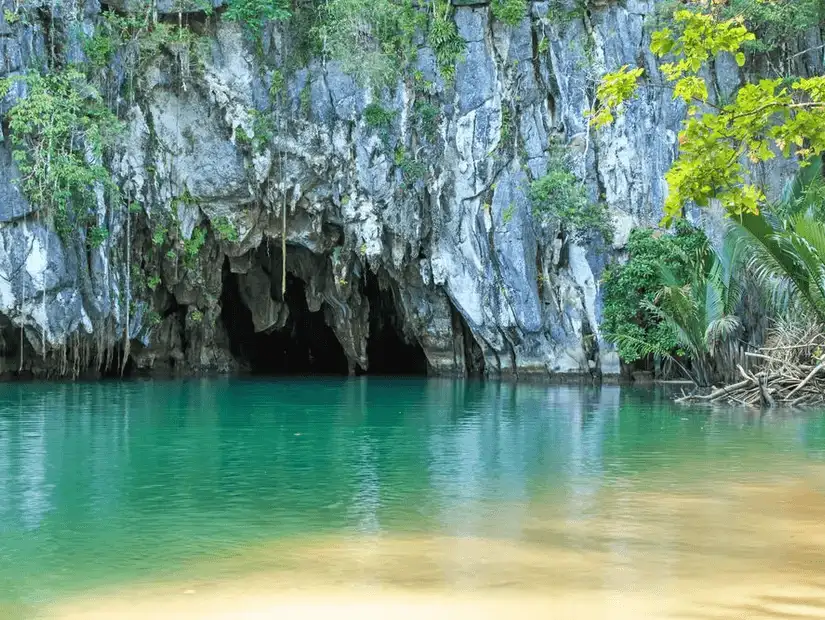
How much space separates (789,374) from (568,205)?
28.7 ft

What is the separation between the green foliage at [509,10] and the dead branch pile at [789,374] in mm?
11553

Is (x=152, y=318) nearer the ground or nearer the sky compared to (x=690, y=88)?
nearer the ground

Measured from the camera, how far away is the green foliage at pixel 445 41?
25.5 meters

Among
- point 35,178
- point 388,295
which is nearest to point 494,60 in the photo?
point 388,295

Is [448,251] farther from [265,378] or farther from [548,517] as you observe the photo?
[548,517]

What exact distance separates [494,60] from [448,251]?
5.06 meters

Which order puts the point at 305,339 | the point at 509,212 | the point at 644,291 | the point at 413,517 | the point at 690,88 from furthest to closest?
1. the point at 305,339
2. the point at 509,212
3. the point at 644,291
4. the point at 413,517
5. the point at 690,88

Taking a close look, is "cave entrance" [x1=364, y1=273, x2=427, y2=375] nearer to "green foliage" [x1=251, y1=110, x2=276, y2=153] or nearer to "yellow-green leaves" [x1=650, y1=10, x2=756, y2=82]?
"green foliage" [x1=251, y1=110, x2=276, y2=153]

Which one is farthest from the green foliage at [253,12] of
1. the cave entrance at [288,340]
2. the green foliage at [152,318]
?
the cave entrance at [288,340]

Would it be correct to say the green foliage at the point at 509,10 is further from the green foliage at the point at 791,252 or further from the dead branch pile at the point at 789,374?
the dead branch pile at the point at 789,374

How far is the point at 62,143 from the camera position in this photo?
22578mm

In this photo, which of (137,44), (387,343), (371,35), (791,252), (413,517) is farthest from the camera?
(387,343)

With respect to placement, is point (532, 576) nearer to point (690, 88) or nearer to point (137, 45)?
point (690, 88)

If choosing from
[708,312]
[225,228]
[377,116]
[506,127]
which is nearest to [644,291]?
[708,312]
